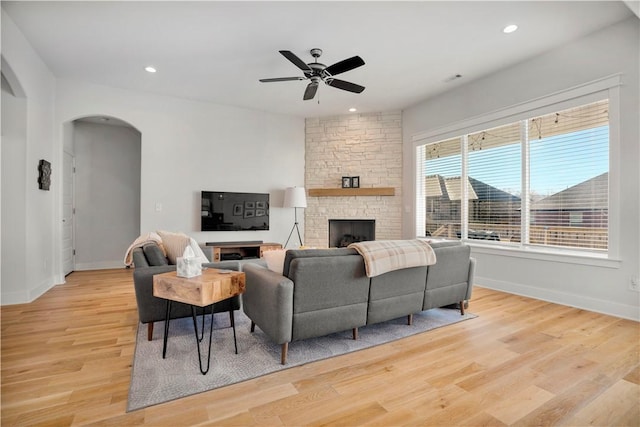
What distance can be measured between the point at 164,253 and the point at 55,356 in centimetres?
102

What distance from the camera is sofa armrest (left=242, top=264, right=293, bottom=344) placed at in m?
2.07

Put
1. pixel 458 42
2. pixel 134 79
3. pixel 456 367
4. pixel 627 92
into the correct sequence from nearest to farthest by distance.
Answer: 1. pixel 456 367
2. pixel 627 92
3. pixel 458 42
4. pixel 134 79

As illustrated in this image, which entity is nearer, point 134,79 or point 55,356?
point 55,356

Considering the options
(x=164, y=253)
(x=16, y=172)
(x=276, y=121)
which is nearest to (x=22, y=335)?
(x=164, y=253)

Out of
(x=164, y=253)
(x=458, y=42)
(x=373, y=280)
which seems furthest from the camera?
(x=458, y=42)

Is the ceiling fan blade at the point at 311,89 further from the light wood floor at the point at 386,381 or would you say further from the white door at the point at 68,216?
the white door at the point at 68,216

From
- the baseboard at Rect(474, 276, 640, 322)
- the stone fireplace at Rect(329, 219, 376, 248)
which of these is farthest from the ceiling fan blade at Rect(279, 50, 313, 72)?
the baseboard at Rect(474, 276, 640, 322)

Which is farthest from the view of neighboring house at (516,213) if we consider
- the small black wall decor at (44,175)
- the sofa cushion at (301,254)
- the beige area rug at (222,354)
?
the small black wall decor at (44,175)

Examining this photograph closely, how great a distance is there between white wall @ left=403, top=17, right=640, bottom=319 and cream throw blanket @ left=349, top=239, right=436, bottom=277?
1.98 meters

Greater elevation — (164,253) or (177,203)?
(177,203)

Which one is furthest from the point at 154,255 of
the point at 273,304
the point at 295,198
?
the point at 295,198

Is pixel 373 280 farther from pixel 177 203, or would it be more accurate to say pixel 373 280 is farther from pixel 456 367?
pixel 177 203

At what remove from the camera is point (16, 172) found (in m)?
3.46

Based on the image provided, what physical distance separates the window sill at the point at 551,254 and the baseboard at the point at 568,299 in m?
0.37
